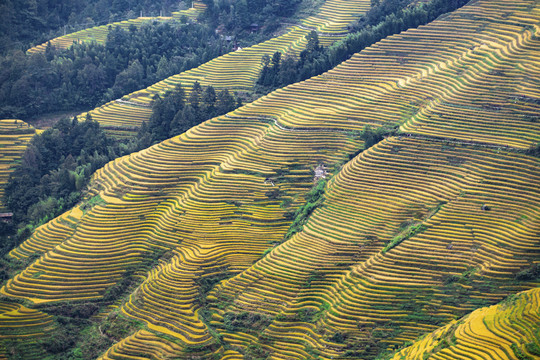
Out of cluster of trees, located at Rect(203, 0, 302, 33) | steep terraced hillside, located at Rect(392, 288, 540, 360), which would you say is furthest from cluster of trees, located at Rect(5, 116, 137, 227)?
steep terraced hillside, located at Rect(392, 288, 540, 360)

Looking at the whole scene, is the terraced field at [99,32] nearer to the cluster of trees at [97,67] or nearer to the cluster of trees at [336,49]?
the cluster of trees at [97,67]

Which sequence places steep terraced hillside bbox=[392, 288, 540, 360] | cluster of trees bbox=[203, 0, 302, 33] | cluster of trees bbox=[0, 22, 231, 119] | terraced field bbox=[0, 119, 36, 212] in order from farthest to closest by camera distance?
cluster of trees bbox=[203, 0, 302, 33] → cluster of trees bbox=[0, 22, 231, 119] → terraced field bbox=[0, 119, 36, 212] → steep terraced hillside bbox=[392, 288, 540, 360]

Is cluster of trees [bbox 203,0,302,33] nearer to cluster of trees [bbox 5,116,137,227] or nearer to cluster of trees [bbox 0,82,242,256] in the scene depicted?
cluster of trees [bbox 0,82,242,256]

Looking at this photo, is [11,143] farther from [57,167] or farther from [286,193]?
[286,193]

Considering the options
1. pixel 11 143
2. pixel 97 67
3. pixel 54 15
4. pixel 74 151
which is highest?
pixel 54 15

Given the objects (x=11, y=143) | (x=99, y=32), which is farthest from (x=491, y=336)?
(x=99, y=32)

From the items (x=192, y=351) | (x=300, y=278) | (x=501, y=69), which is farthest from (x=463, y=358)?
(x=501, y=69)
